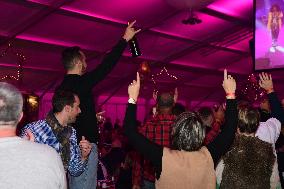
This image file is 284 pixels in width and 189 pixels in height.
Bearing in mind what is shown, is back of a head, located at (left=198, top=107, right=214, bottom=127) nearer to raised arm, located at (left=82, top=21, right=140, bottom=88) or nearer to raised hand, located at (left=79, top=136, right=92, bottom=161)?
raised arm, located at (left=82, top=21, right=140, bottom=88)

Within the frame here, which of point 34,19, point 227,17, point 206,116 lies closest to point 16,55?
point 34,19

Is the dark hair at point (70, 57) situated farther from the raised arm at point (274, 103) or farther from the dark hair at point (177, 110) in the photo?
the dark hair at point (177, 110)

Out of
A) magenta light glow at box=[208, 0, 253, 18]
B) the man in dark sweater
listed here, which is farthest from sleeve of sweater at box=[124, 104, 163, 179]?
magenta light glow at box=[208, 0, 253, 18]

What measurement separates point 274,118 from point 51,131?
4.89ft

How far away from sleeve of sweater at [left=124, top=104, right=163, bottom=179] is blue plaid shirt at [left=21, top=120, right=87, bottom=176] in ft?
1.93

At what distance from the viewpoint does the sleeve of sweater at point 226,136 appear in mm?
2039

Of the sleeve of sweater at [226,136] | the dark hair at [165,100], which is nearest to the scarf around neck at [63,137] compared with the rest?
the sleeve of sweater at [226,136]

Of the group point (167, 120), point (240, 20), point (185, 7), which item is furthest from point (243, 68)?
point (167, 120)

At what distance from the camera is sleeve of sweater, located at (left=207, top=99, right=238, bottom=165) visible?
204cm

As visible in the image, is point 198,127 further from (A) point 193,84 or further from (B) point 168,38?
→ (A) point 193,84

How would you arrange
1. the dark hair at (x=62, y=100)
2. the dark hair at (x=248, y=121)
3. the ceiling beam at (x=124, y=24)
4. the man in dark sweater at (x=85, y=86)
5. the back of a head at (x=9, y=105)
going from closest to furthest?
the back of a head at (x=9, y=105) → the dark hair at (x=248, y=121) → the dark hair at (x=62, y=100) → the man in dark sweater at (x=85, y=86) → the ceiling beam at (x=124, y=24)

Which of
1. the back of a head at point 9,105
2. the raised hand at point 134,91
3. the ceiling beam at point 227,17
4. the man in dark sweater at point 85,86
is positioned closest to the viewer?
the back of a head at point 9,105

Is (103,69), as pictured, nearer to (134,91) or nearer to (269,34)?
(134,91)

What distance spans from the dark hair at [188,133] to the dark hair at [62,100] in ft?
2.76
